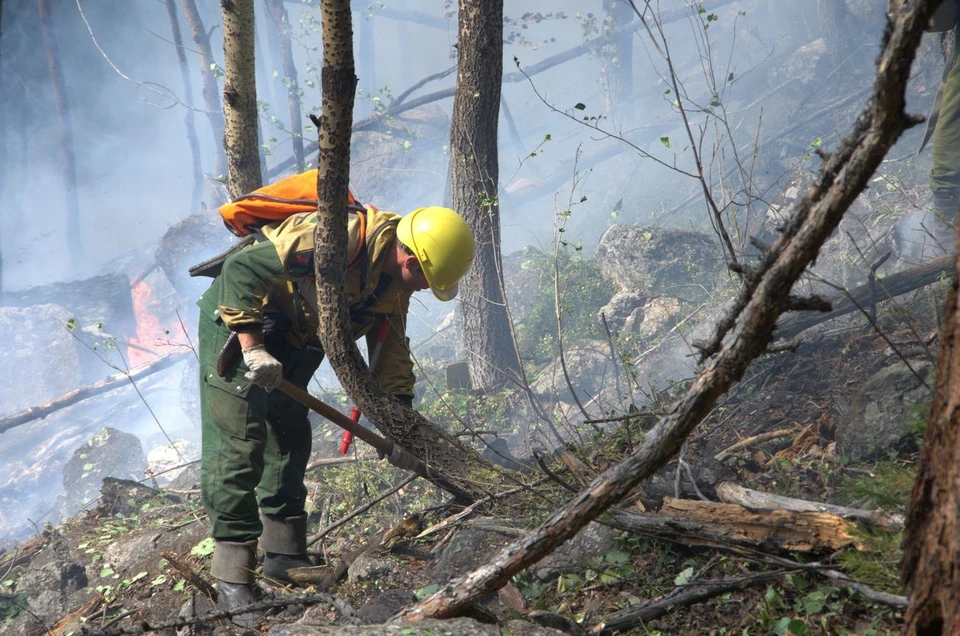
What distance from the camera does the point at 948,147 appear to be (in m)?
4.43

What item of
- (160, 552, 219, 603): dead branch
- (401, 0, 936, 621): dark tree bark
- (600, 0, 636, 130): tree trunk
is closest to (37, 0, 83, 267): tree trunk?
(600, 0, 636, 130): tree trunk

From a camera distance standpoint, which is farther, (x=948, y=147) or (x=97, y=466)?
(x=97, y=466)

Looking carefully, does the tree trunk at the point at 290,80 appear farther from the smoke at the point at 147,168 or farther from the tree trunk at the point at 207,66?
the tree trunk at the point at 207,66

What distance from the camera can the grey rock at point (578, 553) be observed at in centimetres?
235

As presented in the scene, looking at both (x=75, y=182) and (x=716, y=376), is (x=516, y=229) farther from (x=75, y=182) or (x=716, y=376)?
(x=716, y=376)

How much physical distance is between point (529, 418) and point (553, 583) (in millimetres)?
3964

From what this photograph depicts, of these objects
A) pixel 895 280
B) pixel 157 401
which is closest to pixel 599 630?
pixel 895 280

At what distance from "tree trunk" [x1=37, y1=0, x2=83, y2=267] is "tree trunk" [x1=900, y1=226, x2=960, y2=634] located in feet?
53.5

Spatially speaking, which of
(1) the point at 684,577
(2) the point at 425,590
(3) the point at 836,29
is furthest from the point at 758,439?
(3) the point at 836,29

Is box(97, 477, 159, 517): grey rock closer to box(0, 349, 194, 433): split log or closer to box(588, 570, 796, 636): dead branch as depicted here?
box(0, 349, 194, 433): split log

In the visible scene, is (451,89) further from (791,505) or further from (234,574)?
(791,505)

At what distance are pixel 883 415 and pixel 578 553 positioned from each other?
1437mm

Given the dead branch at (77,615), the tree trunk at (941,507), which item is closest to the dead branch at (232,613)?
the dead branch at (77,615)

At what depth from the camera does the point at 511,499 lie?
297 cm
